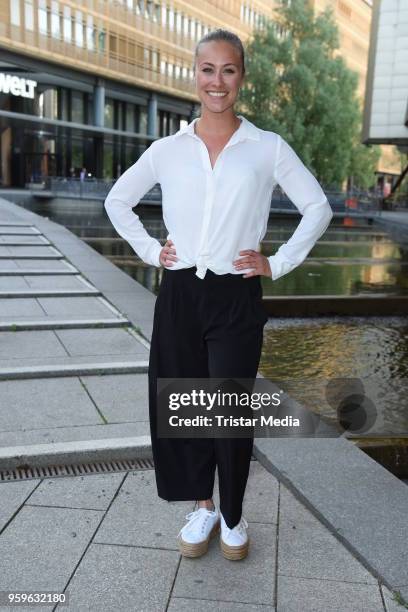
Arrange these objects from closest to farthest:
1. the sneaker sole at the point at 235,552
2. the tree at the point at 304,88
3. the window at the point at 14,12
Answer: the sneaker sole at the point at 235,552 < the window at the point at 14,12 < the tree at the point at 304,88

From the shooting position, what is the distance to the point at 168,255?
2928 mm

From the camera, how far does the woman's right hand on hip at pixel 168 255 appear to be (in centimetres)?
292

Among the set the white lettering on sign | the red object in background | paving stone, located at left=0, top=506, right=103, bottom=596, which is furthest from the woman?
the white lettering on sign

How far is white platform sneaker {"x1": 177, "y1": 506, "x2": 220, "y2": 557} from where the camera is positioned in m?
3.09

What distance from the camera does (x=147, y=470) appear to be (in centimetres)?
400

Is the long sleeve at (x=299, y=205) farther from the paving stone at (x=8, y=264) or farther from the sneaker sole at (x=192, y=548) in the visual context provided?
the paving stone at (x=8, y=264)

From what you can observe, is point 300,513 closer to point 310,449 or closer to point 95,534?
point 310,449

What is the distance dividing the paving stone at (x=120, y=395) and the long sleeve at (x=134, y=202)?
71.7 inches

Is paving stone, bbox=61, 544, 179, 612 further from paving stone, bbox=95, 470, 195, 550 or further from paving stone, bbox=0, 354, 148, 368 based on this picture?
paving stone, bbox=0, 354, 148, 368

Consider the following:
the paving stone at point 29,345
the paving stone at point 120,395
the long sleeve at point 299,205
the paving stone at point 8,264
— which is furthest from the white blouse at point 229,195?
the paving stone at point 8,264

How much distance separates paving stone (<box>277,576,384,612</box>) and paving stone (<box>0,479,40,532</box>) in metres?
1.39

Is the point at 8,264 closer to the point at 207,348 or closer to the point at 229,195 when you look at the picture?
the point at 207,348

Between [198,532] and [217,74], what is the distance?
2.02 metres

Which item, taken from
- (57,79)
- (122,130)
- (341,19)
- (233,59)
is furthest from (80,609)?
(341,19)
